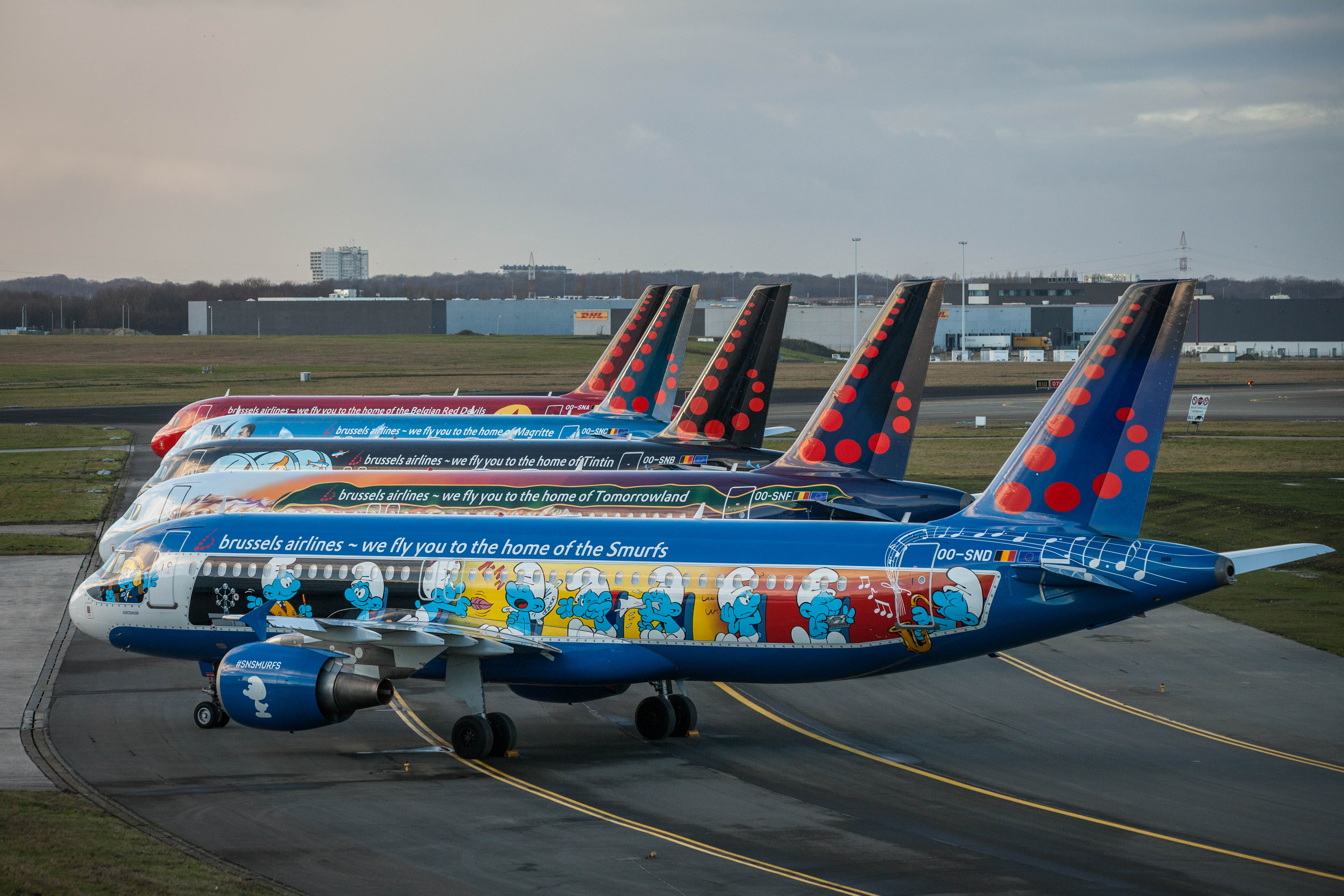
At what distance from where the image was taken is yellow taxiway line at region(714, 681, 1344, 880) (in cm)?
2127

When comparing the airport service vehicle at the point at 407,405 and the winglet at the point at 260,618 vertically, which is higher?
the airport service vehicle at the point at 407,405

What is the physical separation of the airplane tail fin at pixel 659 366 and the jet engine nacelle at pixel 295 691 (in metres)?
34.7

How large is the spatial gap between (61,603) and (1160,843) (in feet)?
112

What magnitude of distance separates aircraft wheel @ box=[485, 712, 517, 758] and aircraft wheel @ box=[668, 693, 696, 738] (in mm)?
3485

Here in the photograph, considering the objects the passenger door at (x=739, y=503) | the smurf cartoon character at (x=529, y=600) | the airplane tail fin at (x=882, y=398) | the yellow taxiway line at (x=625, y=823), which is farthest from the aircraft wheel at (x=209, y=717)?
the airplane tail fin at (x=882, y=398)

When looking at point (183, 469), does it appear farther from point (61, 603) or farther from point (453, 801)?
point (453, 801)

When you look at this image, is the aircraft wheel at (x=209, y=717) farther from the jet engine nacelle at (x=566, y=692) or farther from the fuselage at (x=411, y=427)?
the fuselage at (x=411, y=427)

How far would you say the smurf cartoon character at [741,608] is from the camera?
2678 centimetres

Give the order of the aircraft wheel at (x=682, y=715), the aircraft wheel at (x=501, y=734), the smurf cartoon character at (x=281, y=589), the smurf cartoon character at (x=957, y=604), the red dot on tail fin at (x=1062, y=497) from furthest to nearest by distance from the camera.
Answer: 1. the aircraft wheel at (x=682, y=715)
2. the smurf cartoon character at (x=281, y=589)
3. the aircraft wheel at (x=501, y=734)
4. the red dot on tail fin at (x=1062, y=497)
5. the smurf cartoon character at (x=957, y=604)

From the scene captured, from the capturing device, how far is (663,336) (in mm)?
60438

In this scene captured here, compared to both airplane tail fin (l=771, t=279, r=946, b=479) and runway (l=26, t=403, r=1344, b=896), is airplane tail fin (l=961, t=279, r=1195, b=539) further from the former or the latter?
airplane tail fin (l=771, t=279, r=946, b=479)

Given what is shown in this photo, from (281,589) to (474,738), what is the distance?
17.6 ft


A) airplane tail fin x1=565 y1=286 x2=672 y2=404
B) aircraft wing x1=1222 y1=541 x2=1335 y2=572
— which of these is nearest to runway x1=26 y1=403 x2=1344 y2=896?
aircraft wing x1=1222 y1=541 x2=1335 y2=572

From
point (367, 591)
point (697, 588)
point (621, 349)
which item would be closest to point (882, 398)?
point (697, 588)
